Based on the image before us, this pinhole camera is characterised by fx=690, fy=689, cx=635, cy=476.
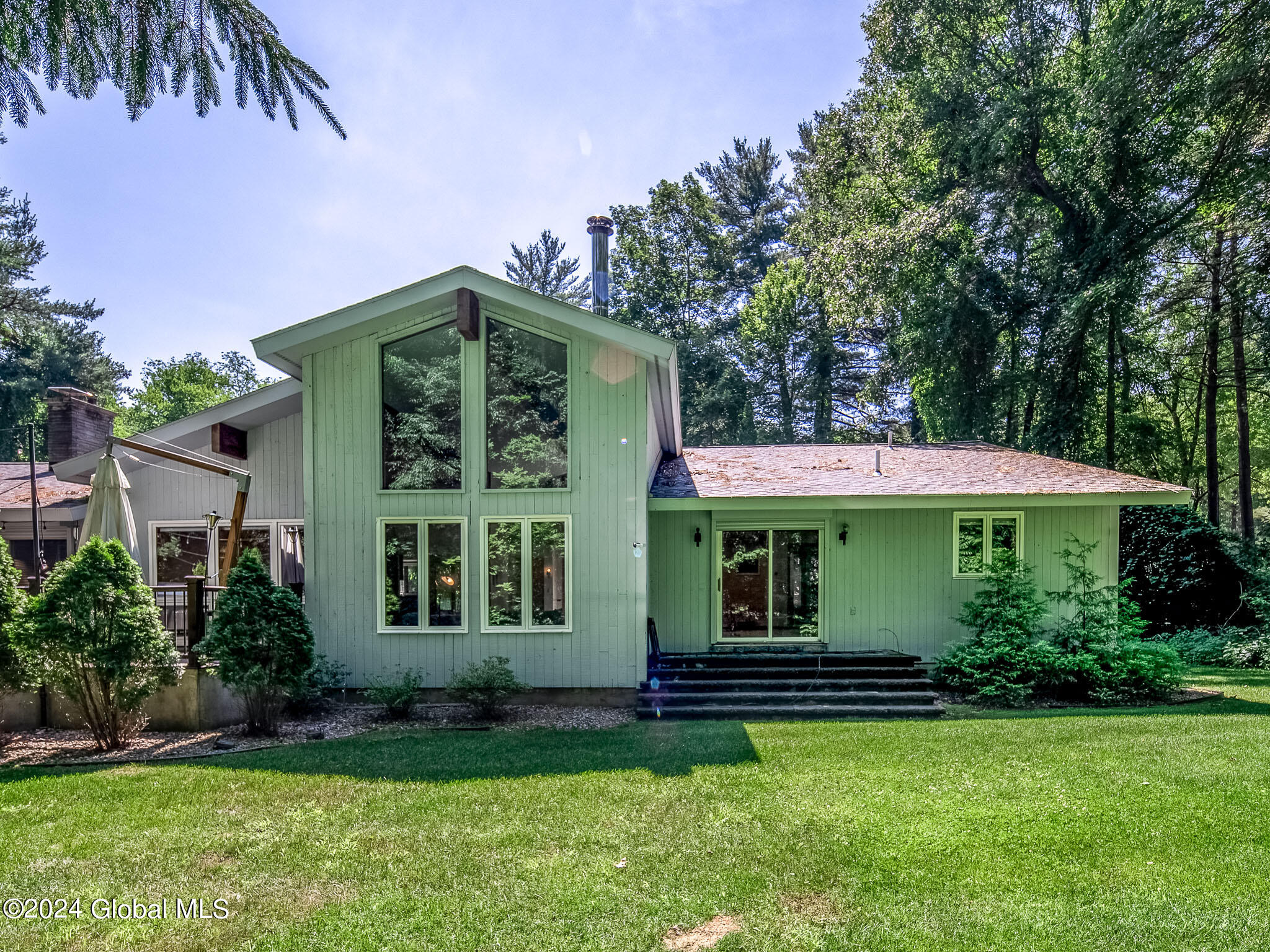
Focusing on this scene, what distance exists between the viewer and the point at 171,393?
34.6m

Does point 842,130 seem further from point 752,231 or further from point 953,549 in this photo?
point 953,549

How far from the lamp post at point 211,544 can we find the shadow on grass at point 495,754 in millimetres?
4180

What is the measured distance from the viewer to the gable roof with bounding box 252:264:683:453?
8742mm

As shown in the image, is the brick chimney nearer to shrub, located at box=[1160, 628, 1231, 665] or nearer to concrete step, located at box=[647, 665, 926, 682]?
Result: concrete step, located at box=[647, 665, 926, 682]

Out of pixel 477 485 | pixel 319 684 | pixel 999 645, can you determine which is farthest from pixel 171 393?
pixel 999 645

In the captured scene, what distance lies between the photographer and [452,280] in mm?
8914

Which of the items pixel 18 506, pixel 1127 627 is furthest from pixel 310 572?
pixel 1127 627

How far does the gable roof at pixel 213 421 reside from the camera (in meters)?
9.87

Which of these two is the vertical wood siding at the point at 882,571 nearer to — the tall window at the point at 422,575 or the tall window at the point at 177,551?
the tall window at the point at 422,575

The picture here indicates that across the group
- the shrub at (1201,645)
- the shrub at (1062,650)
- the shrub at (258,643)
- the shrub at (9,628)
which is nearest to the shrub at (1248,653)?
the shrub at (1201,645)

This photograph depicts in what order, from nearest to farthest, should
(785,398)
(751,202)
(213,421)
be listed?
(213,421) → (785,398) → (751,202)

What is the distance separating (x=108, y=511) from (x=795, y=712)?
838 centimetres

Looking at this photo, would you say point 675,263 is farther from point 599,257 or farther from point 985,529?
point 985,529

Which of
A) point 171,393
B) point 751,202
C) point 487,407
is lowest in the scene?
point 487,407
